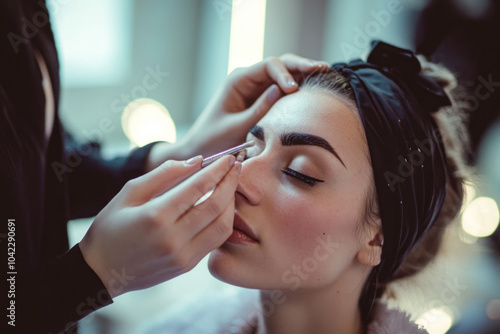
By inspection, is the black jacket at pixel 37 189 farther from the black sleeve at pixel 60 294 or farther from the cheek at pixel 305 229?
the cheek at pixel 305 229

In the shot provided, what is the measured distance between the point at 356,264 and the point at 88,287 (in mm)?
517

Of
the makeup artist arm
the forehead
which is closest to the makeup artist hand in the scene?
the forehead

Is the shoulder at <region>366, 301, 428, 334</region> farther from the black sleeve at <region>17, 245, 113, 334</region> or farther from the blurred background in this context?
the black sleeve at <region>17, 245, 113, 334</region>

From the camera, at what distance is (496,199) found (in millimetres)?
1351

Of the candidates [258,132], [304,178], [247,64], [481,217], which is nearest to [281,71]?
[258,132]

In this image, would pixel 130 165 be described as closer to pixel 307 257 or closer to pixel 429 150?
pixel 307 257

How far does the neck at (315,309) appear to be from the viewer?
3.05 ft

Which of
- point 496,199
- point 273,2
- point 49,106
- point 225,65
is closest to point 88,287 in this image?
point 49,106

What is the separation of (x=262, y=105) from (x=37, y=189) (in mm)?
468

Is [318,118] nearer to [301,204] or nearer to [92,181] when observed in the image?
[301,204]

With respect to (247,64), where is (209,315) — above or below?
below

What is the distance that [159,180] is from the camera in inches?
26.1

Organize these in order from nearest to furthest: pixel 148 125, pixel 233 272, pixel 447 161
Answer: pixel 233 272 → pixel 447 161 → pixel 148 125

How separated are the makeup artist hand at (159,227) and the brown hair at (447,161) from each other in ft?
1.20
